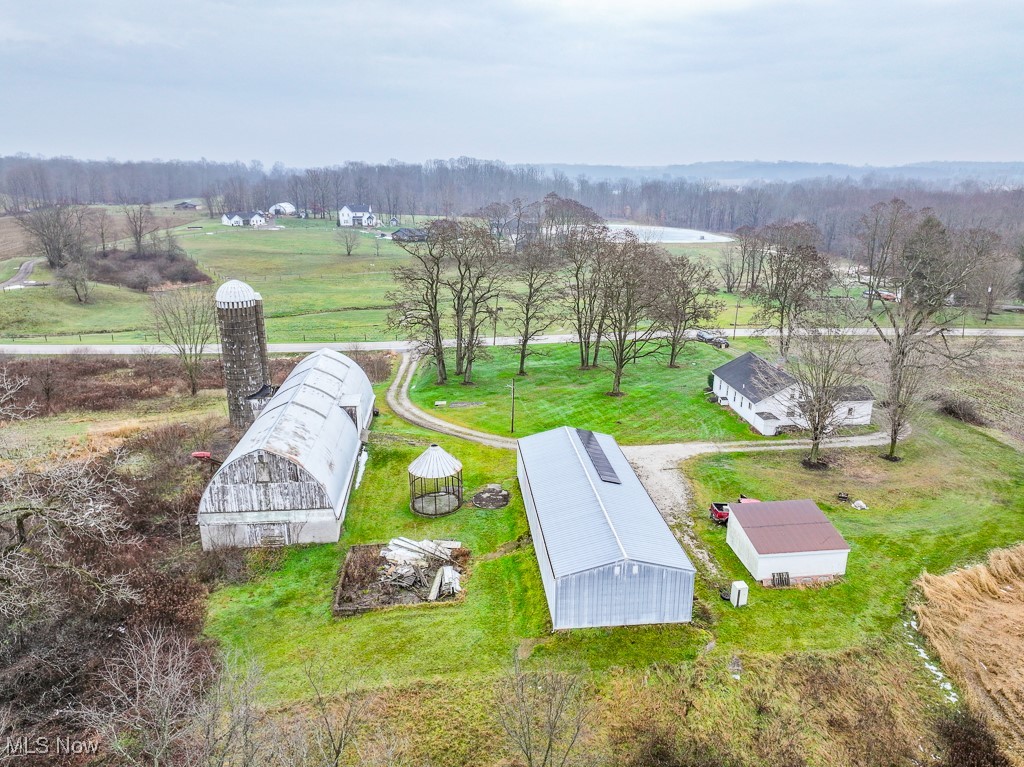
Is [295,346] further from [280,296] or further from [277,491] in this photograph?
[277,491]

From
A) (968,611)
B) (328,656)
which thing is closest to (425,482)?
(328,656)

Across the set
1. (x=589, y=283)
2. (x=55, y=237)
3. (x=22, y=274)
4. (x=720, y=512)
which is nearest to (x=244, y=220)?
(x=55, y=237)

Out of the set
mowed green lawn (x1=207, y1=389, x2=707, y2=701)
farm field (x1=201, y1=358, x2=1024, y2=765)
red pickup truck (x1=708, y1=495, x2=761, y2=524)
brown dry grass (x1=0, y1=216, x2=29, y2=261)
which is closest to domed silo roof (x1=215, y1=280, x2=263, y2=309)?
farm field (x1=201, y1=358, x2=1024, y2=765)

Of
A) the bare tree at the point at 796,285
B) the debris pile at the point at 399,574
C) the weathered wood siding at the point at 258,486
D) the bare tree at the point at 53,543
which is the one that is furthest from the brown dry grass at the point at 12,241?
the bare tree at the point at 796,285

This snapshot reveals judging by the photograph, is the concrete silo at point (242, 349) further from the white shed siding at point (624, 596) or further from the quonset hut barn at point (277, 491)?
the white shed siding at point (624, 596)

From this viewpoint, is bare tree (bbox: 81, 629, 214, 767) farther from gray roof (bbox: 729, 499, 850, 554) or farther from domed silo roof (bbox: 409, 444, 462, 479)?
gray roof (bbox: 729, 499, 850, 554)

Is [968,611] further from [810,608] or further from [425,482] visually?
[425,482]
